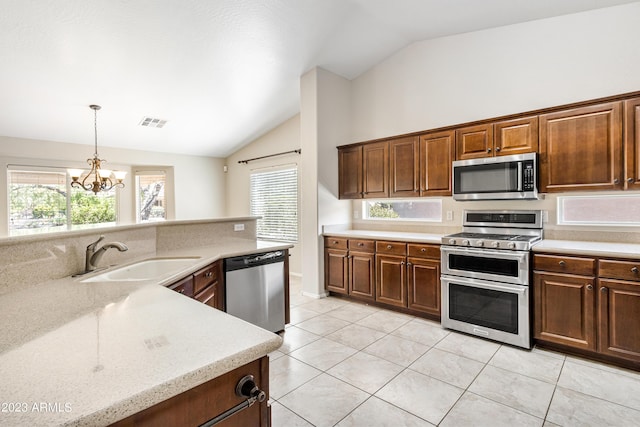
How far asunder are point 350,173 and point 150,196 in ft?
13.2

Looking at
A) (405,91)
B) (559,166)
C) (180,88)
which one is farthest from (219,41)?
(559,166)

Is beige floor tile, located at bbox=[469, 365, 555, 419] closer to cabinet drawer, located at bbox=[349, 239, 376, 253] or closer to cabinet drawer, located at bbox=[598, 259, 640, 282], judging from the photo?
cabinet drawer, located at bbox=[598, 259, 640, 282]

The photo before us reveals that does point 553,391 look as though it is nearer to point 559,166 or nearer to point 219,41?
point 559,166

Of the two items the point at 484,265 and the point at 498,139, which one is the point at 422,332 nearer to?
the point at 484,265

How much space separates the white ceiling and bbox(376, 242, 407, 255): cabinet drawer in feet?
8.14

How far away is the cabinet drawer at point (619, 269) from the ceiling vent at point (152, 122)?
5430 millimetres

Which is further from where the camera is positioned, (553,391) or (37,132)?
(37,132)

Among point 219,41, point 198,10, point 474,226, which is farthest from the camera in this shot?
point 474,226

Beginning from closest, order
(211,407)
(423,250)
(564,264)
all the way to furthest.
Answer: (211,407) → (564,264) → (423,250)

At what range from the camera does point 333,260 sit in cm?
437

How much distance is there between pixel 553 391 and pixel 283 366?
1.91 meters

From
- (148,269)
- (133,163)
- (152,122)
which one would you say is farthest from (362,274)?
(133,163)

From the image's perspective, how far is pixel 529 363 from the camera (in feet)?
8.46

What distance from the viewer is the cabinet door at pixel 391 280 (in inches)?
145
